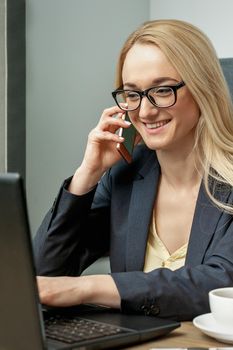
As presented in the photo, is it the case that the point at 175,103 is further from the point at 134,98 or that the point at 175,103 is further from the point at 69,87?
the point at 69,87

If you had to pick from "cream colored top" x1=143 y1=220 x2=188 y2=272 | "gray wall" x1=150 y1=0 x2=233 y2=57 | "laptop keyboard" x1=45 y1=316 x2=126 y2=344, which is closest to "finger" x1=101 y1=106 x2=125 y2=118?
"cream colored top" x1=143 y1=220 x2=188 y2=272

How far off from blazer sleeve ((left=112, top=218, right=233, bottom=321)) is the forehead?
0.44m

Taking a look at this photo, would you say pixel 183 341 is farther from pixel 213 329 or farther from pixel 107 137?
pixel 107 137

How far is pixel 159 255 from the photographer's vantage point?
162cm

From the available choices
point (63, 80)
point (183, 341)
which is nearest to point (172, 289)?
point (183, 341)

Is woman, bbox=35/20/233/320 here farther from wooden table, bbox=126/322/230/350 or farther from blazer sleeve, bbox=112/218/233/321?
wooden table, bbox=126/322/230/350

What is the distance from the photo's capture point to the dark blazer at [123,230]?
1430 millimetres

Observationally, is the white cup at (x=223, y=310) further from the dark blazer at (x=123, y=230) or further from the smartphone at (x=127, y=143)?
the smartphone at (x=127, y=143)

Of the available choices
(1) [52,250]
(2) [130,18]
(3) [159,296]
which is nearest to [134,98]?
(1) [52,250]

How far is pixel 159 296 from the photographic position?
1258mm

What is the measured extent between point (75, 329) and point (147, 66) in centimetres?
70

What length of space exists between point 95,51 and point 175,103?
927 millimetres

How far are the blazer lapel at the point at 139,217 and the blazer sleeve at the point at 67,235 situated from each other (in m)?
0.10

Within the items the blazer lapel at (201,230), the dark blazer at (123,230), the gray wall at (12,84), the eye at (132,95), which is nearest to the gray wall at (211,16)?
the gray wall at (12,84)
